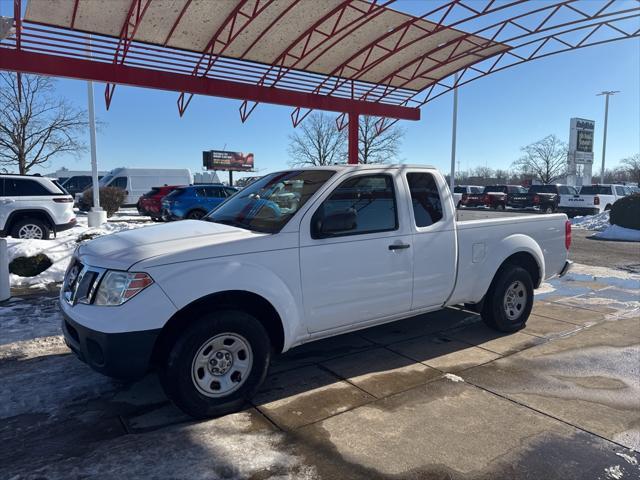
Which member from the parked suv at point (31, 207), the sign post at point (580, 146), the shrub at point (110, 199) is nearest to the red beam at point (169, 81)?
the parked suv at point (31, 207)

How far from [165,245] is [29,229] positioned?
31.8 feet

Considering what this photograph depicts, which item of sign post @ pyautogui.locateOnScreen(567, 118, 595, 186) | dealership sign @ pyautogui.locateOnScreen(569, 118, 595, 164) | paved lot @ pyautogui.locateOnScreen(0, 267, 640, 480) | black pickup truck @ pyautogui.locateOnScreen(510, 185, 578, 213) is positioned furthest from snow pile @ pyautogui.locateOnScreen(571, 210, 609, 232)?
paved lot @ pyautogui.locateOnScreen(0, 267, 640, 480)

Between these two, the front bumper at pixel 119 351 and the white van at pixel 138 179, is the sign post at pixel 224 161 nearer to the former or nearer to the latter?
the white van at pixel 138 179

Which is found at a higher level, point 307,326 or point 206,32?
point 206,32

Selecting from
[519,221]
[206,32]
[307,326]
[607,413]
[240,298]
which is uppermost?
[206,32]

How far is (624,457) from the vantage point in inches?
116

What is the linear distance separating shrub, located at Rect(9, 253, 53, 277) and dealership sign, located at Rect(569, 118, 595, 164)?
3451cm

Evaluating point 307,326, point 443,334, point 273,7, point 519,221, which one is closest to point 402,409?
point 307,326

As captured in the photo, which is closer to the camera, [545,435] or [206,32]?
[545,435]

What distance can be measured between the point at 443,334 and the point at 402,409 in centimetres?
205

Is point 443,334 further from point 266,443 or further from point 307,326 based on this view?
point 266,443

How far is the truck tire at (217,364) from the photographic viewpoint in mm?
3182

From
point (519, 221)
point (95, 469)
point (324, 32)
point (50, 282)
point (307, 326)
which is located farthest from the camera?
point (324, 32)

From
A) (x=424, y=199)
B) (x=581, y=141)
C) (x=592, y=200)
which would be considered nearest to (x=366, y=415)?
(x=424, y=199)
